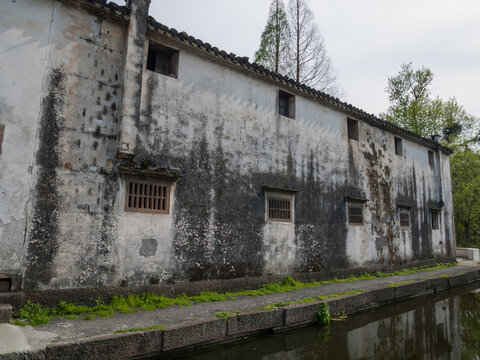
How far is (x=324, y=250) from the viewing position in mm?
11273

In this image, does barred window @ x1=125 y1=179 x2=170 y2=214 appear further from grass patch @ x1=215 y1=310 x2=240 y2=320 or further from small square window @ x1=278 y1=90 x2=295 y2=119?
small square window @ x1=278 y1=90 x2=295 y2=119

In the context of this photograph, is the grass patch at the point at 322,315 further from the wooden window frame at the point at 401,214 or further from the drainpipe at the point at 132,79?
the wooden window frame at the point at 401,214

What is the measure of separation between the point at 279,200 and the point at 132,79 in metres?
5.47

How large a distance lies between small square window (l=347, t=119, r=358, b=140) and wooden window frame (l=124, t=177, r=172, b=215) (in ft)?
28.9

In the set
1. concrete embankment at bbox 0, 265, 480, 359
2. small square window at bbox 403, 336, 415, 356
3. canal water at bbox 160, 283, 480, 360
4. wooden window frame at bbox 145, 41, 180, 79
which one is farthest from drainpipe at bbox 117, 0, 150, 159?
small square window at bbox 403, 336, 415, 356

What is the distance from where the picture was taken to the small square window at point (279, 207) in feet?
32.5

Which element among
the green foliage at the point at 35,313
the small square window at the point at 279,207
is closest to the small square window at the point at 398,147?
the small square window at the point at 279,207

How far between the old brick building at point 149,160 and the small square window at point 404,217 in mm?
4125

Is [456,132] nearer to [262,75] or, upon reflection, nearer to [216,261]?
[262,75]

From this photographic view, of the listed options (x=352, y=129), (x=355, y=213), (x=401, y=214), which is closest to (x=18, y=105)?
(x=355, y=213)

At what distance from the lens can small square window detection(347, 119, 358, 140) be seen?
1360 centimetres

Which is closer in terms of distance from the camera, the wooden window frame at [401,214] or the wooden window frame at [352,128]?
the wooden window frame at [352,128]

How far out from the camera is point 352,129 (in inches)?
540

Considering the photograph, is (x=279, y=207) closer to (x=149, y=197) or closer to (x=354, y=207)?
(x=354, y=207)
